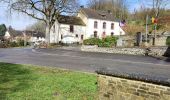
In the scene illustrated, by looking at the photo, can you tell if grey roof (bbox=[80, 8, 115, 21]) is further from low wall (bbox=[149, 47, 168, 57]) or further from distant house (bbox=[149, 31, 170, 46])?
low wall (bbox=[149, 47, 168, 57])

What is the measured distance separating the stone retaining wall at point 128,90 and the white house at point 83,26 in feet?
181

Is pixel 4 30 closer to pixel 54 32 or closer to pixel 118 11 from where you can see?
pixel 118 11

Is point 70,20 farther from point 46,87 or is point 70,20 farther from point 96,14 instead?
point 46,87

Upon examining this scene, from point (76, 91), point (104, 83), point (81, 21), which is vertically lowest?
point (76, 91)

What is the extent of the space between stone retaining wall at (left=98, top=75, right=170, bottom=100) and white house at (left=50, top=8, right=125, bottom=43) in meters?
55.2

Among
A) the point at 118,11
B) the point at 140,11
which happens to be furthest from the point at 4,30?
the point at 140,11

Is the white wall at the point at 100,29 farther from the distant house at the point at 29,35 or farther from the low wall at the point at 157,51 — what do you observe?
the low wall at the point at 157,51

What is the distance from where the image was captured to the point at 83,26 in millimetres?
68250

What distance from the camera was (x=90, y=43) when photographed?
124ft

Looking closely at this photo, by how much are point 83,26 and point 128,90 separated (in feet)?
205

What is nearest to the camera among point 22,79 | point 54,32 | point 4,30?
point 22,79

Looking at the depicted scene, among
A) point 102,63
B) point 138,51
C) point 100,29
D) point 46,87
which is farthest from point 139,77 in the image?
point 100,29

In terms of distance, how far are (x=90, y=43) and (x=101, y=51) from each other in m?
5.53

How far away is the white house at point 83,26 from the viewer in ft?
211
